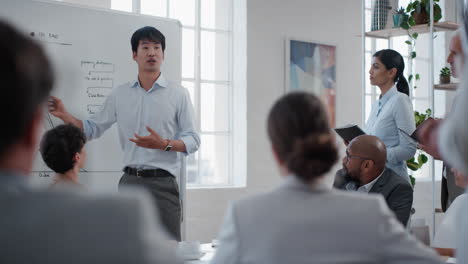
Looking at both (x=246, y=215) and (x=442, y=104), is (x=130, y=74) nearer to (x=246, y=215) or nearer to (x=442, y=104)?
(x=246, y=215)

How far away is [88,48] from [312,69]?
297 centimetres

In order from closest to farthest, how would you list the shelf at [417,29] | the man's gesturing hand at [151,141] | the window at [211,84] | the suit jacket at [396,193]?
the suit jacket at [396,193] < the man's gesturing hand at [151,141] < the shelf at [417,29] < the window at [211,84]

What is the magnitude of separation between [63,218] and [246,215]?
554mm

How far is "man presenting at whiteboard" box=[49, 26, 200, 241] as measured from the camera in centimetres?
346

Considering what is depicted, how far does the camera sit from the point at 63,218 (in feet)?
2.52

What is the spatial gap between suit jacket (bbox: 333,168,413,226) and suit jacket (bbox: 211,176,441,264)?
158 centimetres

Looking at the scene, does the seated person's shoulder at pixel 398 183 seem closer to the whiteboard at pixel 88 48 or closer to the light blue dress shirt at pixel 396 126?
the light blue dress shirt at pixel 396 126

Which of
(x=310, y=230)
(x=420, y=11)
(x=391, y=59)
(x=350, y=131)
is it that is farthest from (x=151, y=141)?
(x=420, y=11)

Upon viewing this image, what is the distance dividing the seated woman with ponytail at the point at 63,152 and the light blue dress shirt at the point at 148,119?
883 millimetres

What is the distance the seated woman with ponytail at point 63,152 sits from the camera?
2.54 m

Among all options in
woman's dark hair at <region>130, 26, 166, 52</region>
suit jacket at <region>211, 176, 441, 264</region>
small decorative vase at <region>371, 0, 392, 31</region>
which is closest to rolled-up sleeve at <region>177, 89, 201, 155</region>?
woman's dark hair at <region>130, 26, 166, 52</region>

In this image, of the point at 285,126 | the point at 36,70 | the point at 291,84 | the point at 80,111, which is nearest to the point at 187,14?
the point at 291,84

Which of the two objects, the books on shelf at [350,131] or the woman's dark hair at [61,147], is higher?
the books on shelf at [350,131]

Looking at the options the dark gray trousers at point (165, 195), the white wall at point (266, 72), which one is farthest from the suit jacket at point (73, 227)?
the white wall at point (266, 72)
